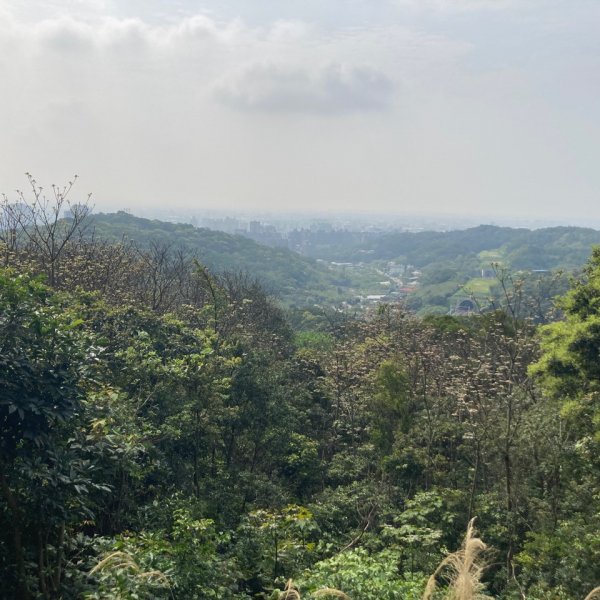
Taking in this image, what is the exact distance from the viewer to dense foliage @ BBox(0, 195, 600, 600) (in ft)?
16.6

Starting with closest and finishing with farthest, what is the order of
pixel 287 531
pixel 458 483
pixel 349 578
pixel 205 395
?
pixel 349 578, pixel 287 531, pixel 205 395, pixel 458 483

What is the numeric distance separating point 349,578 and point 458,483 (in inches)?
325

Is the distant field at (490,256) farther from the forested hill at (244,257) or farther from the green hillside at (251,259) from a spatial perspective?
the forested hill at (244,257)

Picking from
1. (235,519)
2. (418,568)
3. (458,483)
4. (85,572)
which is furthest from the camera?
(458,483)

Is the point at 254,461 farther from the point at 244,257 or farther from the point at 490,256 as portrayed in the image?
the point at 490,256

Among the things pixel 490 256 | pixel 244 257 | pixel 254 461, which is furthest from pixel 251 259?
pixel 254 461

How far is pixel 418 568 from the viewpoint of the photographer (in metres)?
8.05

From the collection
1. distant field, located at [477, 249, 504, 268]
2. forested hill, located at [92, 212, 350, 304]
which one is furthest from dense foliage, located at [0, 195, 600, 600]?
distant field, located at [477, 249, 504, 268]

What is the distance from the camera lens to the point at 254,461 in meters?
12.7

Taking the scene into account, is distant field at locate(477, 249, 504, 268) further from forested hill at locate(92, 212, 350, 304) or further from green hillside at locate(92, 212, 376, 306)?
forested hill at locate(92, 212, 350, 304)

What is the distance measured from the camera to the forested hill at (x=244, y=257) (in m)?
89.4

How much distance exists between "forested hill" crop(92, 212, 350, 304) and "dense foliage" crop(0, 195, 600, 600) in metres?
67.6

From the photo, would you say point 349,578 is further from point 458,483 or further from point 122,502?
point 458,483

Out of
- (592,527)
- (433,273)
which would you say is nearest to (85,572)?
(592,527)
